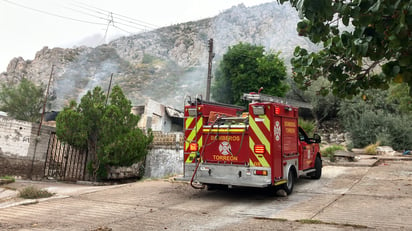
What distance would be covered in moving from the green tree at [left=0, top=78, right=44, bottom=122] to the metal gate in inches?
803

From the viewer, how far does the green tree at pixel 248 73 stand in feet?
76.6

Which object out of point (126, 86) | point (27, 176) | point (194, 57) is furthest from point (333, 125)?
point (194, 57)

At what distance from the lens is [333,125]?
25891 millimetres

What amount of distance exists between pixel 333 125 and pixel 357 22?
84.3 feet

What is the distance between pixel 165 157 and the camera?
14672mm

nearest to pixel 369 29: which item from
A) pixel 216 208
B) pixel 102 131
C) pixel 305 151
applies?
pixel 216 208

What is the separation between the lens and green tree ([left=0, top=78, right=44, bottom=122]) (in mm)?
30312

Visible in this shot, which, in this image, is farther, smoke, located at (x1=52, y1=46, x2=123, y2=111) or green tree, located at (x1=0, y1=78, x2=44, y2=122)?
smoke, located at (x1=52, y1=46, x2=123, y2=111)

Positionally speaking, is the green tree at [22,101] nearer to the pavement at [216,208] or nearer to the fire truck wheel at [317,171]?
the pavement at [216,208]

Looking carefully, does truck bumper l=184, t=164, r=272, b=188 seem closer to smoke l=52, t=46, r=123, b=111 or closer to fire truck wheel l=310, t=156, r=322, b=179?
fire truck wheel l=310, t=156, r=322, b=179

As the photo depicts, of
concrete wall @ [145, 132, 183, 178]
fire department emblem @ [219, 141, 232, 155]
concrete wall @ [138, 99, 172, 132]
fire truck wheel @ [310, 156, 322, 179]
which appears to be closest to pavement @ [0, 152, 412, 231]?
fire truck wheel @ [310, 156, 322, 179]

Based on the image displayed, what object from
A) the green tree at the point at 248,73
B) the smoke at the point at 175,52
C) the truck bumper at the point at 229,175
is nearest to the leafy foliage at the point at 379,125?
the green tree at the point at 248,73

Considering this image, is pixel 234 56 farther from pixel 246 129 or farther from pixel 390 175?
pixel 246 129

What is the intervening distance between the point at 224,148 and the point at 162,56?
10584cm
